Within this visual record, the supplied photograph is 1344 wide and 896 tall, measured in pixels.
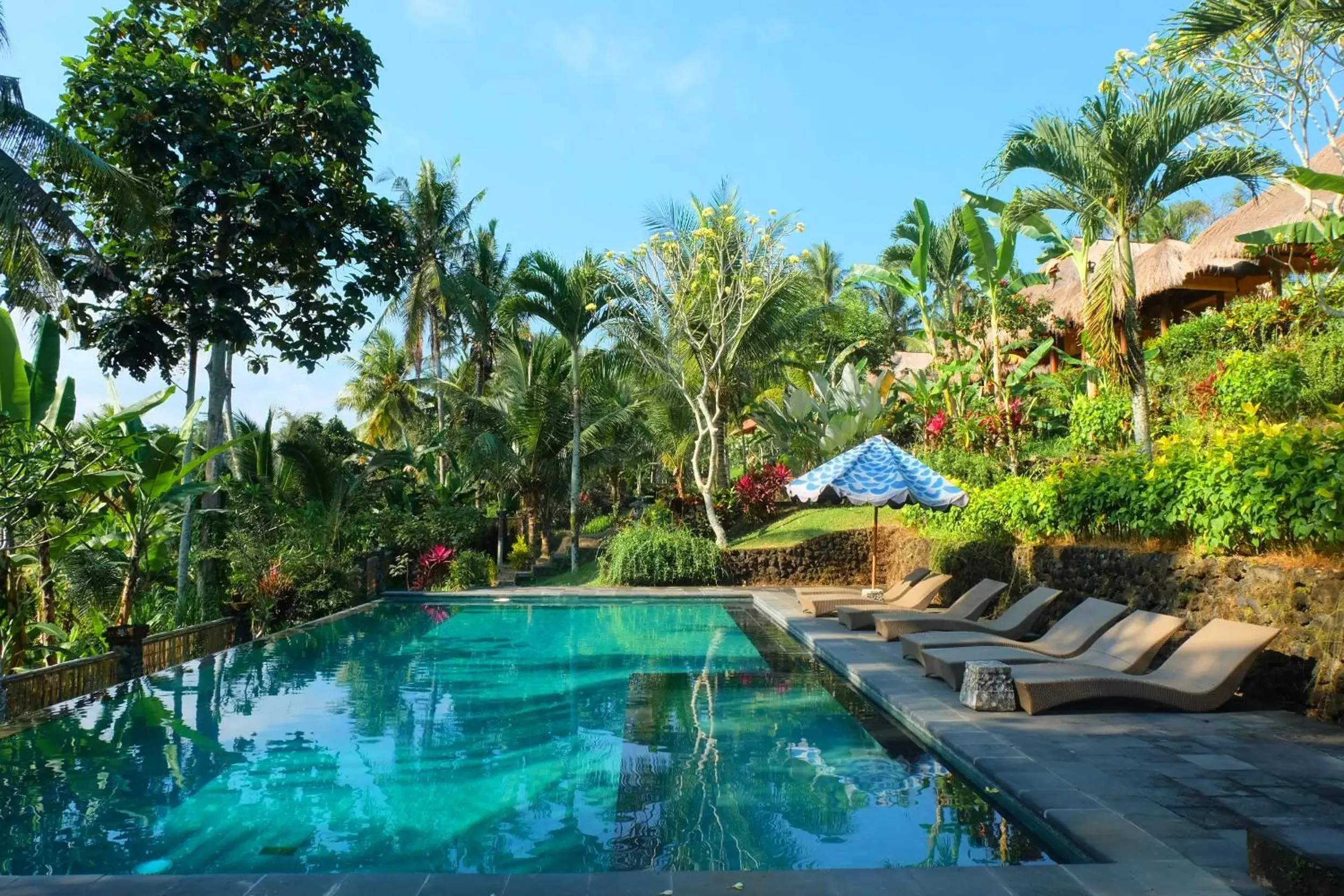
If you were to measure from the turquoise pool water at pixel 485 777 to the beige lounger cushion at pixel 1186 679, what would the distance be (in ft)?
3.95

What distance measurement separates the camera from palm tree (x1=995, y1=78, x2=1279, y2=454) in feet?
34.9

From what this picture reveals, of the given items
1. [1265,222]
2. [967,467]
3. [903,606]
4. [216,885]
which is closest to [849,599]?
[903,606]

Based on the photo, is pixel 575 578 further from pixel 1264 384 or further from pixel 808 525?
pixel 1264 384

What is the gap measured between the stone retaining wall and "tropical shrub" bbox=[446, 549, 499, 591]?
30.6 feet

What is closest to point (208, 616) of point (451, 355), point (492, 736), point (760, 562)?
point (492, 736)

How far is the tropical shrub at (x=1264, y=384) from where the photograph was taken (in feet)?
39.6

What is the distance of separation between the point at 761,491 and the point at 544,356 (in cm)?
612

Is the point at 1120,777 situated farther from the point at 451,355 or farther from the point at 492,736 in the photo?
the point at 451,355

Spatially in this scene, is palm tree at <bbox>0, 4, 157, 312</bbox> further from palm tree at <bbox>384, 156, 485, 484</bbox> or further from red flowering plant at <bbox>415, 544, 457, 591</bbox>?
palm tree at <bbox>384, 156, 485, 484</bbox>

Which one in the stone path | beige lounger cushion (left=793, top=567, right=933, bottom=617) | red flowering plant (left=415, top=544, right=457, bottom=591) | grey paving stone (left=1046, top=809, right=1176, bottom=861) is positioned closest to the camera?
the stone path

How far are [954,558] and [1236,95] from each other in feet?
22.6

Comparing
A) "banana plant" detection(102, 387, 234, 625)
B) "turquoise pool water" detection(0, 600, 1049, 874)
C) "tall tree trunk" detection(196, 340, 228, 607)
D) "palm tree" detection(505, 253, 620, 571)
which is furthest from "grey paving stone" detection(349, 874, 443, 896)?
"palm tree" detection(505, 253, 620, 571)

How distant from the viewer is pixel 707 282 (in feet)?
60.4

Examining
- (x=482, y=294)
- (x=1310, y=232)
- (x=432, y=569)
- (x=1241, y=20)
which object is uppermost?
(x=482, y=294)
